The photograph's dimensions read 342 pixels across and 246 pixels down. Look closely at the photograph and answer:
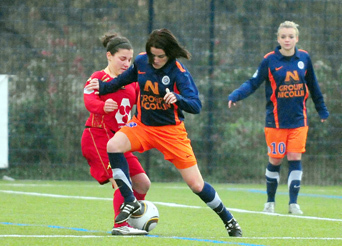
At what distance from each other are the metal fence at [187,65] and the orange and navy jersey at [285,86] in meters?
4.12

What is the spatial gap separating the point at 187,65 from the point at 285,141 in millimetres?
4364

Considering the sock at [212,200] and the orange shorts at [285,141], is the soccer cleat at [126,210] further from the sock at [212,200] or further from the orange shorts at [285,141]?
the orange shorts at [285,141]

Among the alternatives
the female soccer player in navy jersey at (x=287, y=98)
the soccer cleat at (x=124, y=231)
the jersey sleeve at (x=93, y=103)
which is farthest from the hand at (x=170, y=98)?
the female soccer player in navy jersey at (x=287, y=98)

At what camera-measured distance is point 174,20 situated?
1252cm

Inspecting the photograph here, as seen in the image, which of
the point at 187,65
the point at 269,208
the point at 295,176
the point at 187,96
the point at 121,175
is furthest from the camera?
the point at 187,65

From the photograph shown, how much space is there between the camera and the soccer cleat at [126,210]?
5.75 meters

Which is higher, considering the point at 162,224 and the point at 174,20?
the point at 174,20

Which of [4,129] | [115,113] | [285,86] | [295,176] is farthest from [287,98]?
[4,129]

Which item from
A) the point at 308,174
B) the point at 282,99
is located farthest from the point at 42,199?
the point at 308,174

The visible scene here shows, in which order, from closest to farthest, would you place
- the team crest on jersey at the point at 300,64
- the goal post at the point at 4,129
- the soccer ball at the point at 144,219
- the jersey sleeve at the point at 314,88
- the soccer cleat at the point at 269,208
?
the soccer ball at the point at 144,219, the soccer cleat at the point at 269,208, the team crest on jersey at the point at 300,64, the jersey sleeve at the point at 314,88, the goal post at the point at 4,129

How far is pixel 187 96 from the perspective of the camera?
5.82 metres

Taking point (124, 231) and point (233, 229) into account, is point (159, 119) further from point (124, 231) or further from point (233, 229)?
point (233, 229)

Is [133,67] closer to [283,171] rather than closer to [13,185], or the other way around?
[13,185]

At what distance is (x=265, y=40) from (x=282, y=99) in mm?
4377
